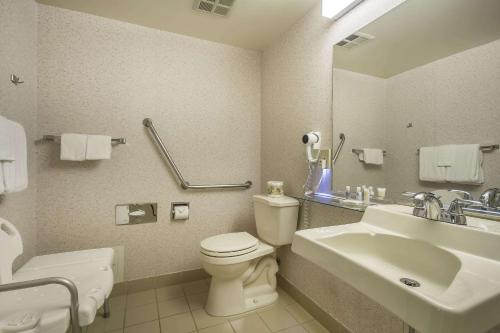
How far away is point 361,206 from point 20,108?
6.33 ft

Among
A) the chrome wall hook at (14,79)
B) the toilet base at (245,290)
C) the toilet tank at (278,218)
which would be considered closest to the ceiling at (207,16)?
the chrome wall hook at (14,79)

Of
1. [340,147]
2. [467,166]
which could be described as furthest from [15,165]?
[467,166]

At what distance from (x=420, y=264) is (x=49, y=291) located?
1.45 meters

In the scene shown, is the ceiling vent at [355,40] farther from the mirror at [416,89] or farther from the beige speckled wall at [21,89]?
the beige speckled wall at [21,89]

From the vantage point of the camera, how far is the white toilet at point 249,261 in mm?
1443

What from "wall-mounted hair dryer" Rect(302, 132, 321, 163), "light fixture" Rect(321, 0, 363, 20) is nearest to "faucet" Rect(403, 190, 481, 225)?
"wall-mounted hair dryer" Rect(302, 132, 321, 163)

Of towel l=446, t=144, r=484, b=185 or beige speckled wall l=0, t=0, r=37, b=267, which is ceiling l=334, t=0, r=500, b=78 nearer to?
towel l=446, t=144, r=484, b=185

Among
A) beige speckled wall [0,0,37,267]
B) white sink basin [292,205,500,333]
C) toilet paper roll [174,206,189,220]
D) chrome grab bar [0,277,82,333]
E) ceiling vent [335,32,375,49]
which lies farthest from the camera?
toilet paper roll [174,206,189,220]

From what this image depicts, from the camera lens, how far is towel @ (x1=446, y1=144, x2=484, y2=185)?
2.89 feet

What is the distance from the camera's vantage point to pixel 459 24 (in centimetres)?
95

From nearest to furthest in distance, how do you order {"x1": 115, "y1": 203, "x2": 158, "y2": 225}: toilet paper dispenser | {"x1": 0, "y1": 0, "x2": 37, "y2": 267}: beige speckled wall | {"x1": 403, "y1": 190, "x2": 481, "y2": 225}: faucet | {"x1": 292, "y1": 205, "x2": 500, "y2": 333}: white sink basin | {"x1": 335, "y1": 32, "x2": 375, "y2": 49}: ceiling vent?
{"x1": 292, "y1": 205, "x2": 500, "y2": 333}: white sink basin → {"x1": 403, "y1": 190, "x2": 481, "y2": 225}: faucet → {"x1": 0, "y1": 0, "x2": 37, "y2": 267}: beige speckled wall → {"x1": 335, "y1": 32, "x2": 375, "y2": 49}: ceiling vent → {"x1": 115, "y1": 203, "x2": 158, "y2": 225}: toilet paper dispenser

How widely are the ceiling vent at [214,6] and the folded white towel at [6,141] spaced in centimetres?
120

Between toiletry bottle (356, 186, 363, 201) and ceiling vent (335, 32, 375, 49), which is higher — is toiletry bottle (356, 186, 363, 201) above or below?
below

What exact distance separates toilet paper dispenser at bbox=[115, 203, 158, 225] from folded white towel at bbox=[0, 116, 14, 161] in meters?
0.78
